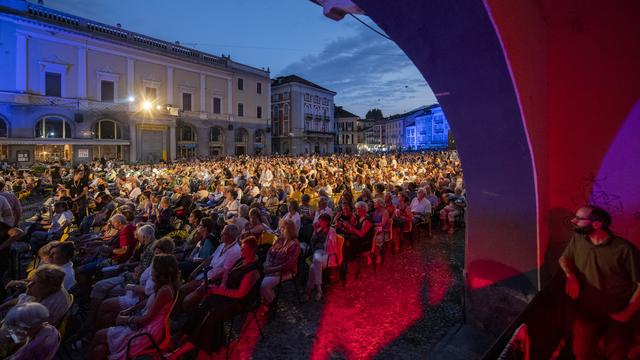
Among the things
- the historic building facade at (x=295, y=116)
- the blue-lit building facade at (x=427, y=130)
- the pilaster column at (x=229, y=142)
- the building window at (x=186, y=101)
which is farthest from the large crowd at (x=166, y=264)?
the blue-lit building facade at (x=427, y=130)

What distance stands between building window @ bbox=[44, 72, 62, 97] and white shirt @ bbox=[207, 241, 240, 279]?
32.0m

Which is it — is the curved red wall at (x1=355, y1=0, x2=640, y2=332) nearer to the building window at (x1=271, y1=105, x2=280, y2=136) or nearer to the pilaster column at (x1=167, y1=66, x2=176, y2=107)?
the pilaster column at (x1=167, y1=66, x2=176, y2=107)

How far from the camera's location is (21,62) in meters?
25.5

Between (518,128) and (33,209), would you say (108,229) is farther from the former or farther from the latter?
(33,209)

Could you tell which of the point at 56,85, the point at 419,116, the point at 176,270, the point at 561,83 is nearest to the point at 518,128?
the point at 561,83

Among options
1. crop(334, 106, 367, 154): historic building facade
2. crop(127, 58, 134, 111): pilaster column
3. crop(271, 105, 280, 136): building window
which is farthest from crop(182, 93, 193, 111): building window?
crop(334, 106, 367, 154): historic building facade

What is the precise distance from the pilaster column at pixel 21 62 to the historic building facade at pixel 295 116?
33.7 meters

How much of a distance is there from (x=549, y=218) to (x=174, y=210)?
26.1ft

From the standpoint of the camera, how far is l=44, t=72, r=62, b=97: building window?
27.1 meters

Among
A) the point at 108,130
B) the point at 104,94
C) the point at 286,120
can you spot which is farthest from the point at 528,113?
the point at 286,120

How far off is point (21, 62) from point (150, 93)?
10.3m

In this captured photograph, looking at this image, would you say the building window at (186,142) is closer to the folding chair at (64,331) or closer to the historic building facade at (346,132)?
the folding chair at (64,331)

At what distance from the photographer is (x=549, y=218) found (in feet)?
12.1

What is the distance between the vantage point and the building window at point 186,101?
3722 cm
